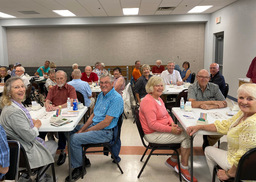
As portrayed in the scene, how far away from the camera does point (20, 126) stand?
190cm

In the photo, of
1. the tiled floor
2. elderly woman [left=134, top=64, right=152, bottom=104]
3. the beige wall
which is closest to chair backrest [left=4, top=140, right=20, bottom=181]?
the tiled floor

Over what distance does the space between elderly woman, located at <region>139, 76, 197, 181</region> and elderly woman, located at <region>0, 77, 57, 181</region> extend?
1.08 m

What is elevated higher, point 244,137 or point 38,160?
point 244,137

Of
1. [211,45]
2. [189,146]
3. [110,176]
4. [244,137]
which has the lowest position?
[110,176]

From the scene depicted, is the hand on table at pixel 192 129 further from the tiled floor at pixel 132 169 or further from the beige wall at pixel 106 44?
the beige wall at pixel 106 44

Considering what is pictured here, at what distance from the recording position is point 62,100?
3.34m

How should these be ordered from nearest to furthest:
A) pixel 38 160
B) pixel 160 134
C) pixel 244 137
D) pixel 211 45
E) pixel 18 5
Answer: pixel 244 137 → pixel 38 160 → pixel 160 134 → pixel 18 5 → pixel 211 45

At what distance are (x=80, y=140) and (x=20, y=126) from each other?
2.47ft

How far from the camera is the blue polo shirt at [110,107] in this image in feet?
8.39

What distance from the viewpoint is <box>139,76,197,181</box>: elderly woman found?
240cm

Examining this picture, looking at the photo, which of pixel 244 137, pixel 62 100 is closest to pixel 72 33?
pixel 62 100

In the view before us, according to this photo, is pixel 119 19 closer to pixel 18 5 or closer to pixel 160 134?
pixel 18 5

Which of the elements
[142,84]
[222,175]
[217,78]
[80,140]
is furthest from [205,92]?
[80,140]

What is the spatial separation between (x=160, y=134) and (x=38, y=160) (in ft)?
4.24
